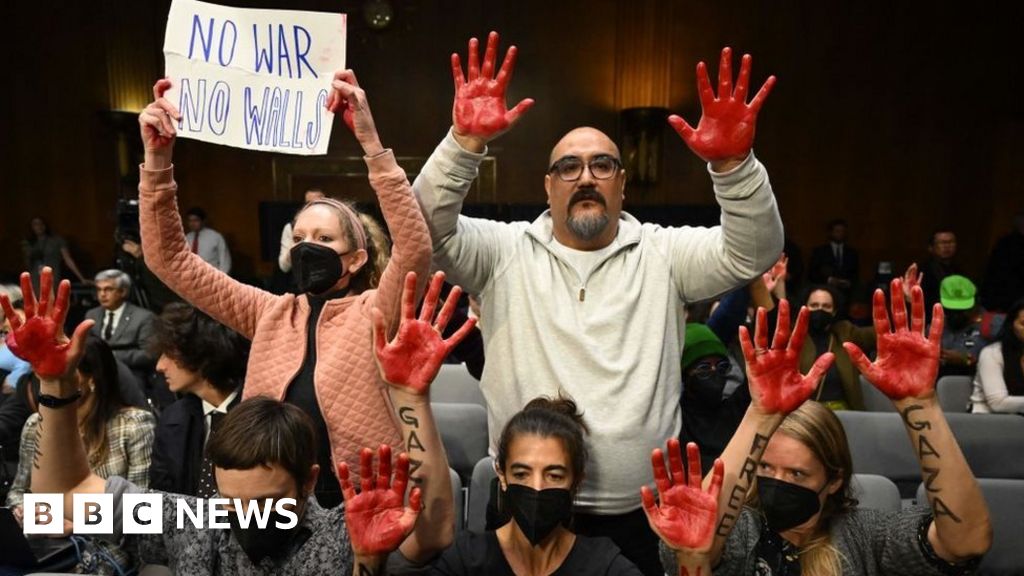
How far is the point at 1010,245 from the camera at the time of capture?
21.2ft

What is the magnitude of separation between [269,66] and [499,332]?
2.60 ft

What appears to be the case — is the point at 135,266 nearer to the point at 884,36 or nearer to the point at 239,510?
the point at 239,510

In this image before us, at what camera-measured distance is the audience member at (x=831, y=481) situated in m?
1.43

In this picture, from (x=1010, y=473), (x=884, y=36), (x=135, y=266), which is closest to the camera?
(x=1010, y=473)

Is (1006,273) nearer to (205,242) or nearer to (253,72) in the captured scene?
(253,72)

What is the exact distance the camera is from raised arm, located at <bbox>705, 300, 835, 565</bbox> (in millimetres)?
1404

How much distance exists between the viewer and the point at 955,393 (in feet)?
12.2

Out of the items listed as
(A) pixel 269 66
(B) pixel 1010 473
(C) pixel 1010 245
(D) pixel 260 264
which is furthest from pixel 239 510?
(D) pixel 260 264

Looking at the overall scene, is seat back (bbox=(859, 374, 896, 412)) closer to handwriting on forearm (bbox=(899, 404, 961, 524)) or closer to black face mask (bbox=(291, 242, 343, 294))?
handwriting on forearm (bbox=(899, 404, 961, 524))

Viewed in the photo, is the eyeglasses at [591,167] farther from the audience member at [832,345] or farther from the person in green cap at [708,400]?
the audience member at [832,345]

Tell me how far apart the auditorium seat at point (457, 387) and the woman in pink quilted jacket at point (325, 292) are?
178 centimetres

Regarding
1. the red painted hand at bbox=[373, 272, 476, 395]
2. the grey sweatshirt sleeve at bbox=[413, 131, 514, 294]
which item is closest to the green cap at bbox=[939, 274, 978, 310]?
the grey sweatshirt sleeve at bbox=[413, 131, 514, 294]

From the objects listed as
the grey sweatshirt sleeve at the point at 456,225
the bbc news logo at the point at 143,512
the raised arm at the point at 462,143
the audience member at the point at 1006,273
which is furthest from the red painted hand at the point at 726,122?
the audience member at the point at 1006,273

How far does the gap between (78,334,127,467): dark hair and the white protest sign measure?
895mm
